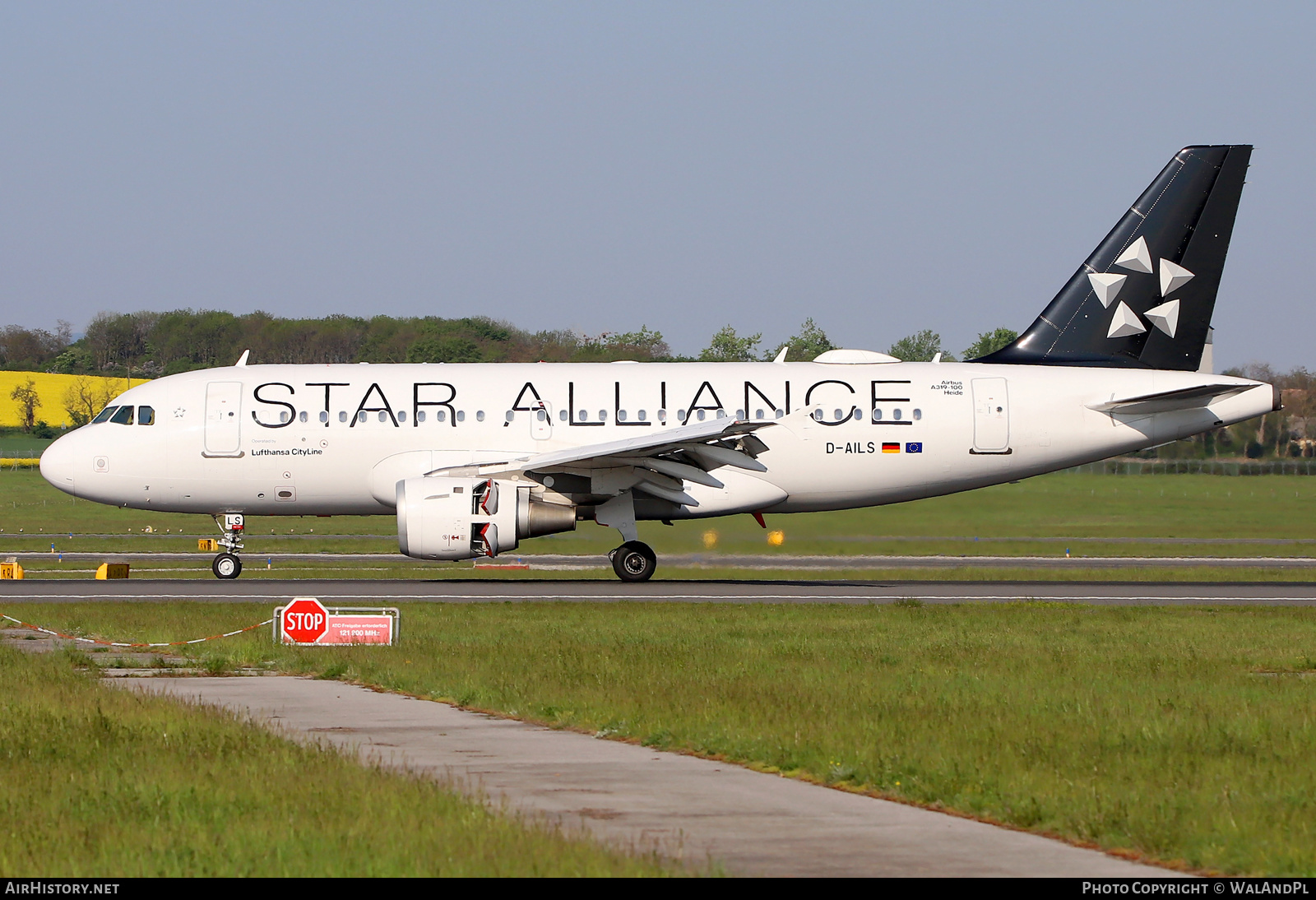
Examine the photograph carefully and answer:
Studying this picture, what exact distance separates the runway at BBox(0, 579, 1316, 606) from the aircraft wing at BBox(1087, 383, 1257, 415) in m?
3.63

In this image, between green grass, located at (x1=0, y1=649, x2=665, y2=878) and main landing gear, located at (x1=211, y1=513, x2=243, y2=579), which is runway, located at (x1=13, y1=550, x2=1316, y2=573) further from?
green grass, located at (x1=0, y1=649, x2=665, y2=878)

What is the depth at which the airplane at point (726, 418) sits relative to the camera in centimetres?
2925

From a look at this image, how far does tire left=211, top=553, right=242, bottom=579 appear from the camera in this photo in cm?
3044

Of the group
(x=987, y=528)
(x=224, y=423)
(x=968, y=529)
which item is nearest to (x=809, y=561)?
(x=968, y=529)

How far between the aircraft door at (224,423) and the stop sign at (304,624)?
12.1 metres

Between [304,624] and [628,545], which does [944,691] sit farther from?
[628,545]

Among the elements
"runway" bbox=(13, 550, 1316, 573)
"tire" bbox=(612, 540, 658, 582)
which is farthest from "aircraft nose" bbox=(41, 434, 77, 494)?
"tire" bbox=(612, 540, 658, 582)

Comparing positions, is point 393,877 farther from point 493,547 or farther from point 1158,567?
point 1158,567

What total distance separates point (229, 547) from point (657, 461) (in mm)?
9811

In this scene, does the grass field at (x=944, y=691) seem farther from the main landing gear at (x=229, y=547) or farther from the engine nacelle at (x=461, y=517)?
the main landing gear at (x=229, y=547)

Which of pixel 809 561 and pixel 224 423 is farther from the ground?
pixel 224 423

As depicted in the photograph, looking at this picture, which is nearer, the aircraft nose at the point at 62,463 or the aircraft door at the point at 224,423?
the aircraft door at the point at 224,423

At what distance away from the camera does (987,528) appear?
125ft

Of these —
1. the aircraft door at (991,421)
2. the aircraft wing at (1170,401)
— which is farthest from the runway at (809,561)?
the aircraft wing at (1170,401)
